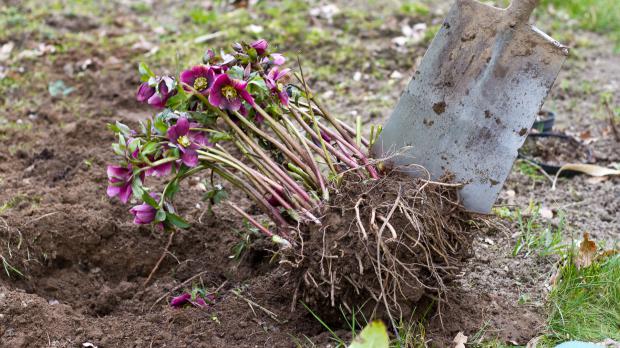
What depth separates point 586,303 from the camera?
9.04 feet

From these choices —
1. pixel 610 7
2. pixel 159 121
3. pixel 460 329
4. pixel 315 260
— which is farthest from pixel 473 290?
pixel 610 7

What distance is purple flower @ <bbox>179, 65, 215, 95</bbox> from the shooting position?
2.60 metres

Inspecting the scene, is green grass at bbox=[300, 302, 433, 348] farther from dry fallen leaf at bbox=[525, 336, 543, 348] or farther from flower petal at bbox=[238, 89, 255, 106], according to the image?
flower petal at bbox=[238, 89, 255, 106]

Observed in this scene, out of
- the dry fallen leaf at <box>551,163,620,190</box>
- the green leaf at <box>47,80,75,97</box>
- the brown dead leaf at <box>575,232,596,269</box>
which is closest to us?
the brown dead leaf at <box>575,232,596,269</box>

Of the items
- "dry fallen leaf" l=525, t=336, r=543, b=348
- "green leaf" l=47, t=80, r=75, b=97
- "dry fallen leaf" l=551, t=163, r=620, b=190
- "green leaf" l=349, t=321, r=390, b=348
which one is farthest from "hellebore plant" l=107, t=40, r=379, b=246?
"green leaf" l=47, t=80, r=75, b=97

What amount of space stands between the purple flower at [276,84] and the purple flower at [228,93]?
11 cm

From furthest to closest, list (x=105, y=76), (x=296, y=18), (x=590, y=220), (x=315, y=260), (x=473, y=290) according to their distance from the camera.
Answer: (x=296, y=18) → (x=105, y=76) → (x=590, y=220) → (x=473, y=290) → (x=315, y=260)

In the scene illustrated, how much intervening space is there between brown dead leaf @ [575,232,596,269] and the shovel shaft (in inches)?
35.3

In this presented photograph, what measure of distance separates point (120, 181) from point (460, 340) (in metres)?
1.25

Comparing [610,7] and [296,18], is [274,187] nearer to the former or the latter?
[296,18]

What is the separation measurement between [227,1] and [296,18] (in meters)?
0.75

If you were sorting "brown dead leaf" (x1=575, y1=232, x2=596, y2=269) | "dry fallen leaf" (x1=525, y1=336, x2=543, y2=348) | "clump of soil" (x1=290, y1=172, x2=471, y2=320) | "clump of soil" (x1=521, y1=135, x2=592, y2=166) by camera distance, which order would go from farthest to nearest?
"clump of soil" (x1=521, y1=135, x2=592, y2=166) → "brown dead leaf" (x1=575, y1=232, x2=596, y2=269) → "dry fallen leaf" (x1=525, y1=336, x2=543, y2=348) → "clump of soil" (x1=290, y1=172, x2=471, y2=320)

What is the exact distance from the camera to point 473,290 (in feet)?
9.29

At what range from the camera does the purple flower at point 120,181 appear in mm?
2508
